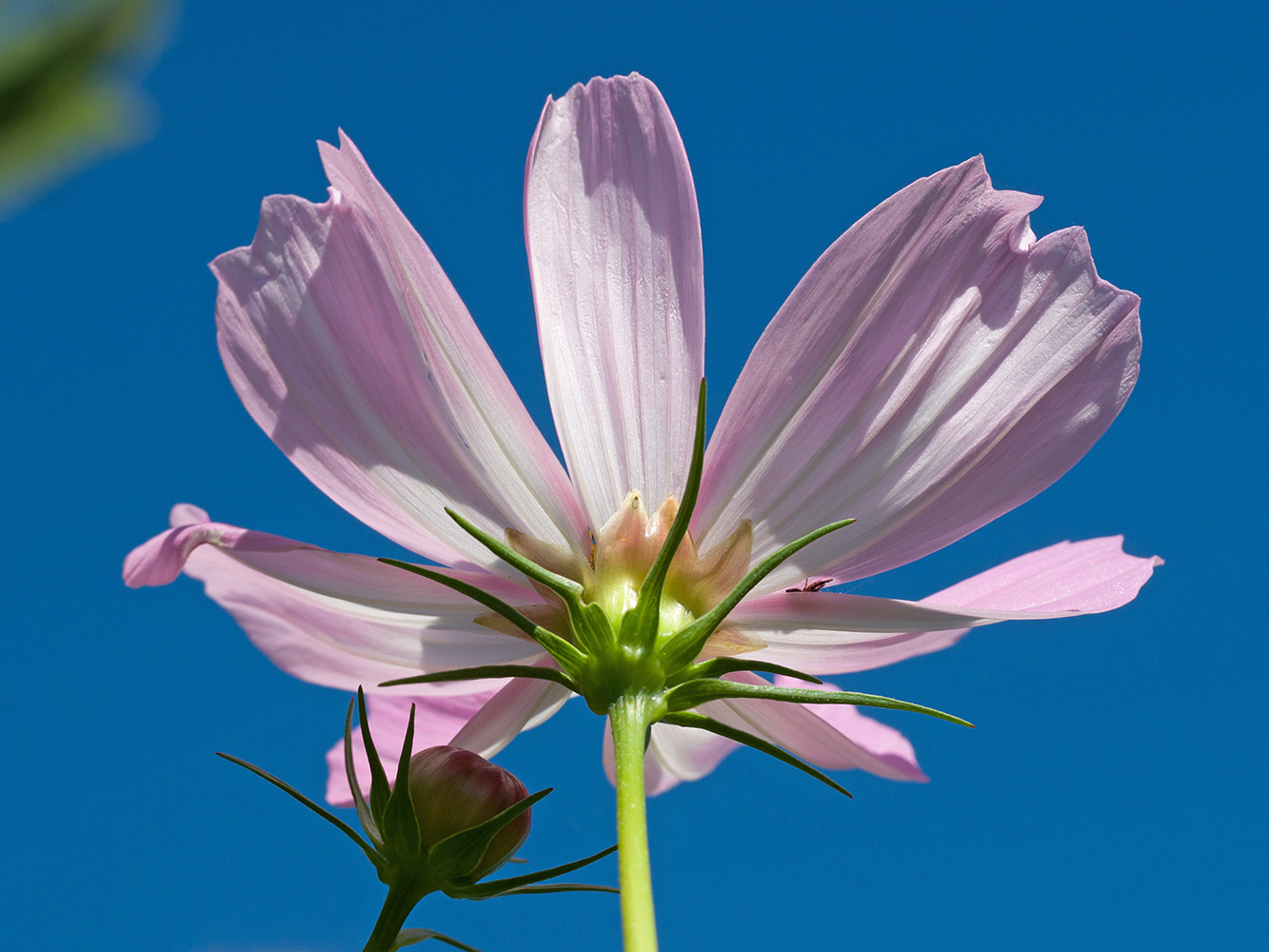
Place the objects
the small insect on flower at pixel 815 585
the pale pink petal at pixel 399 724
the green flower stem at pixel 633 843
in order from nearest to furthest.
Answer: the green flower stem at pixel 633 843, the small insect on flower at pixel 815 585, the pale pink petal at pixel 399 724

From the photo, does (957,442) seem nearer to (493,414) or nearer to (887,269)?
(887,269)

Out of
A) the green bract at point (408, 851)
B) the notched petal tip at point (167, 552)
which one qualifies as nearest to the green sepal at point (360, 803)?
the green bract at point (408, 851)

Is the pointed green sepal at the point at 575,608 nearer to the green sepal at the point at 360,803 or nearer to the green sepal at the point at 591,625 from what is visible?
the green sepal at the point at 591,625

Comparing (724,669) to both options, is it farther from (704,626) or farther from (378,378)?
(378,378)

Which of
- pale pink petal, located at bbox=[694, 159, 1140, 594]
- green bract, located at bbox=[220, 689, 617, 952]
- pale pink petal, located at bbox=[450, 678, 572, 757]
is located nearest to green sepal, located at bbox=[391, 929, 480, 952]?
green bract, located at bbox=[220, 689, 617, 952]

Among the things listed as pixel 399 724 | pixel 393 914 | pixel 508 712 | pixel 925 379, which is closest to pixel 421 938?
pixel 393 914

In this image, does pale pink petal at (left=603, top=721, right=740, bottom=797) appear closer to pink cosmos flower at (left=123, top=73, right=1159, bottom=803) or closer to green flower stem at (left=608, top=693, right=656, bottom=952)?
pink cosmos flower at (left=123, top=73, right=1159, bottom=803)
